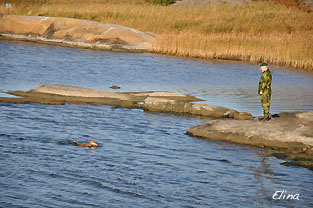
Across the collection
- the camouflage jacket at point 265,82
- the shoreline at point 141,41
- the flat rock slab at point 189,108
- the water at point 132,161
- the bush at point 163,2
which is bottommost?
the water at point 132,161

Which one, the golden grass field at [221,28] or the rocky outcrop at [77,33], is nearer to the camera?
the golden grass field at [221,28]

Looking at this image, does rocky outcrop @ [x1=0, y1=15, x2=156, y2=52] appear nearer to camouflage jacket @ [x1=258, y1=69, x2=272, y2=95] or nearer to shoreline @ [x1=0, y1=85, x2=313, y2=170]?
shoreline @ [x1=0, y1=85, x2=313, y2=170]

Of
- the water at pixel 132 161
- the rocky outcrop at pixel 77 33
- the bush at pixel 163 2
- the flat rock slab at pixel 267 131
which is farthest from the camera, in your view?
the bush at pixel 163 2

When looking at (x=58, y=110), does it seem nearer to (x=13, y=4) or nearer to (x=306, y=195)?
(x=306, y=195)

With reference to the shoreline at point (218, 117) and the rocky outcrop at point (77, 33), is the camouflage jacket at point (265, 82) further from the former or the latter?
the rocky outcrop at point (77, 33)

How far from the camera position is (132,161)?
11.8m

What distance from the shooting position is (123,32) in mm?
36375

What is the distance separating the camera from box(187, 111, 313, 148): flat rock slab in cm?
1317

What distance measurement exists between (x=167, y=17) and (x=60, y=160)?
104 feet

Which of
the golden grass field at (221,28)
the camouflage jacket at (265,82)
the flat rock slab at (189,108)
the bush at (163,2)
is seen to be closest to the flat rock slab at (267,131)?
the camouflage jacket at (265,82)

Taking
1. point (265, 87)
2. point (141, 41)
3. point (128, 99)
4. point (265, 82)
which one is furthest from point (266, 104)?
point (141, 41)

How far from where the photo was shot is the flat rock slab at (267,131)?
13172 mm

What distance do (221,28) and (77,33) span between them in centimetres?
995

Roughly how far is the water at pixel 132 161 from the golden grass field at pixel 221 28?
9519 millimetres
